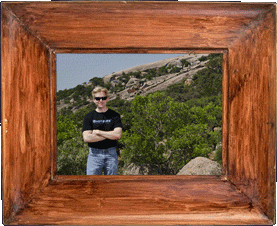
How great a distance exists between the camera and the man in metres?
2.16

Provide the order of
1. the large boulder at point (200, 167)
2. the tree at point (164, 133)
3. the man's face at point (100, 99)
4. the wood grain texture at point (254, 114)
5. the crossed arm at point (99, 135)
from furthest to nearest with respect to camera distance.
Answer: the tree at point (164, 133)
the large boulder at point (200, 167)
the man's face at point (100, 99)
the crossed arm at point (99, 135)
the wood grain texture at point (254, 114)

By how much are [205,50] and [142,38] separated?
1.76ft

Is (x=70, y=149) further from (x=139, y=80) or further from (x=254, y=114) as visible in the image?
(x=254, y=114)

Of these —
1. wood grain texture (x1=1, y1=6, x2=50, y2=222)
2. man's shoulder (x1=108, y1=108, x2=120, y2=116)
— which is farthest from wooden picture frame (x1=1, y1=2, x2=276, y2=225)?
man's shoulder (x1=108, y1=108, x2=120, y2=116)

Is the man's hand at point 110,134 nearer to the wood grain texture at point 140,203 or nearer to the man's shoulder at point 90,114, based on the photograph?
the man's shoulder at point 90,114

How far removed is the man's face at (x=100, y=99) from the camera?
7.47 ft

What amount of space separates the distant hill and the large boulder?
0.91 metres

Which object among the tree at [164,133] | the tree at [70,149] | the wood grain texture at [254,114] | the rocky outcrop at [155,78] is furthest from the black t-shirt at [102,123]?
the wood grain texture at [254,114]

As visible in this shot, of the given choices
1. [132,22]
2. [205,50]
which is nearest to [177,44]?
[205,50]

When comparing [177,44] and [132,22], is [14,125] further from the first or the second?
[177,44]

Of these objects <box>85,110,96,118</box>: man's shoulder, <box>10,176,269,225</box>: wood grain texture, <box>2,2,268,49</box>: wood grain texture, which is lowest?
<box>10,176,269,225</box>: wood grain texture

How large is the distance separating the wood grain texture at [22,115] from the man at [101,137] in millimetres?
351

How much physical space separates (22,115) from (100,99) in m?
0.68

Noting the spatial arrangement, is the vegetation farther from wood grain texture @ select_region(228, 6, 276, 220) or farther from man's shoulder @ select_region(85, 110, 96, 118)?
wood grain texture @ select_region(228, 6, 276, 220)
